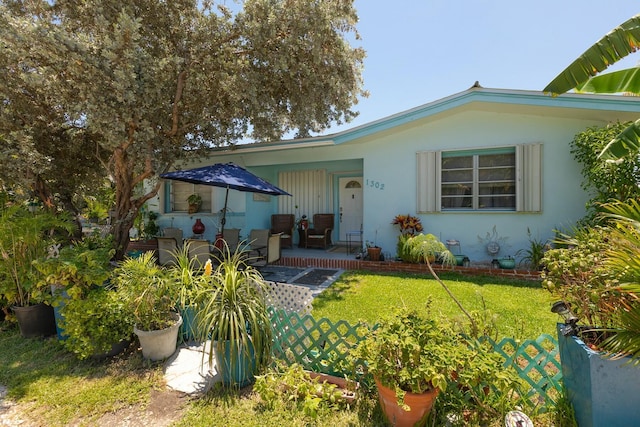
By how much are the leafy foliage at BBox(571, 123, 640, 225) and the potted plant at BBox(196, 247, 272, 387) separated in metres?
5.61

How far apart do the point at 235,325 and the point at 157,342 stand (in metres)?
1.32

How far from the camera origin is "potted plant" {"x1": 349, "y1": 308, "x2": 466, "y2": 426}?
6.31 feet

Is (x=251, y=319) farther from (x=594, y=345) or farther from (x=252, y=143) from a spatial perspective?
(x=252, y=143)

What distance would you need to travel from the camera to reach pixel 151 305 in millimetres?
3168

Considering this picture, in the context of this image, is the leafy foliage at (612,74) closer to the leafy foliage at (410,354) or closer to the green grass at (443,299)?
the green grass at (443,299)

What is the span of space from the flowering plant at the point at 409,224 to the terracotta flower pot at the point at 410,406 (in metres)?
5.73

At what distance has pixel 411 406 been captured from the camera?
197cm

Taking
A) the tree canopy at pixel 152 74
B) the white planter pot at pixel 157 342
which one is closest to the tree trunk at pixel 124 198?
the tree canopy at pixel 152 74

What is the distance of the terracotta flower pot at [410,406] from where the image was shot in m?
1.96

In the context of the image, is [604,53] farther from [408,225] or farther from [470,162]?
[408,225]

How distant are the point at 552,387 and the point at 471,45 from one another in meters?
7.56

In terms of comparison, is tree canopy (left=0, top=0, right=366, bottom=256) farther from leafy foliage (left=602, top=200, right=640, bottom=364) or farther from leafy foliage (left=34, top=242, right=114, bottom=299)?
leafy foliage (left=602, top=200, right=640, bottom=364)

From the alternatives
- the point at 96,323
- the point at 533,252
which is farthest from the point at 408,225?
the point at 96,323

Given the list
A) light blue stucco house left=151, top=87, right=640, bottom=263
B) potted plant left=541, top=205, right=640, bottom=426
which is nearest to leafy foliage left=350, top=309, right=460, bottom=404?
potted plant left=541, top=205, right=640, bottom=426
